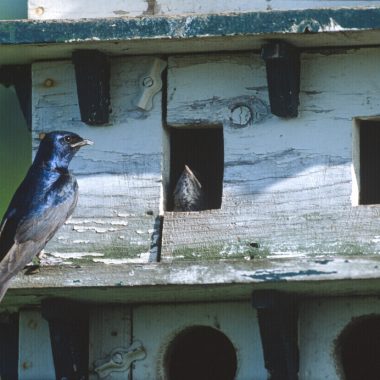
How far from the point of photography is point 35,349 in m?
9.86

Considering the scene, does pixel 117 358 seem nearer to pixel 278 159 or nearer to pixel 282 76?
pixel 278 159

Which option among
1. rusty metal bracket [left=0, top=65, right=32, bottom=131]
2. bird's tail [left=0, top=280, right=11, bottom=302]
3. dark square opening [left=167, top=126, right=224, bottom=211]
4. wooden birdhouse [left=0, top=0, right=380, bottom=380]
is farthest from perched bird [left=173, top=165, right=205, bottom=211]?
bird's tail [left=0, top=280, right=11, bottom=302]

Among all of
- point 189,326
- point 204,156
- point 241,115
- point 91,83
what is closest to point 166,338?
point 189,326

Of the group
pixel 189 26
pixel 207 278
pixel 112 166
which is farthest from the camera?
pixel 112 166

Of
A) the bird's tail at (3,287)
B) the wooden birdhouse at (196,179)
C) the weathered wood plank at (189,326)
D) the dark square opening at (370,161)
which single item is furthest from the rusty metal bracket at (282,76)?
the bird's tail at (3,287)

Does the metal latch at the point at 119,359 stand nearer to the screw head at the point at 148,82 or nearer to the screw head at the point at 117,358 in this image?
the screw head at the point at 117,358

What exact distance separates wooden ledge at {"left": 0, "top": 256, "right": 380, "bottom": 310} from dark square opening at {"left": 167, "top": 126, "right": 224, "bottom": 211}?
574mm

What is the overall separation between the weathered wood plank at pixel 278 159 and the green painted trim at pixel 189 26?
0.33m

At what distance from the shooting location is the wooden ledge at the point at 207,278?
360 inches

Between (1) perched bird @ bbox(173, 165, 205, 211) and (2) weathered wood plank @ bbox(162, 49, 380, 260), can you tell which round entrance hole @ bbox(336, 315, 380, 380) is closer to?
(2) weathered wood plank @ bbox(162, 49, 380, 260)

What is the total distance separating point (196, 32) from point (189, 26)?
3 centimetres

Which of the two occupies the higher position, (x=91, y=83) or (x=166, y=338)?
(x=91, y=83)

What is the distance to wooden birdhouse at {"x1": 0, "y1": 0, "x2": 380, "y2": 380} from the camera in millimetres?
9422

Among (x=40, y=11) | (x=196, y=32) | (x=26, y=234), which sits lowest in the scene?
(x=26, y=234)
